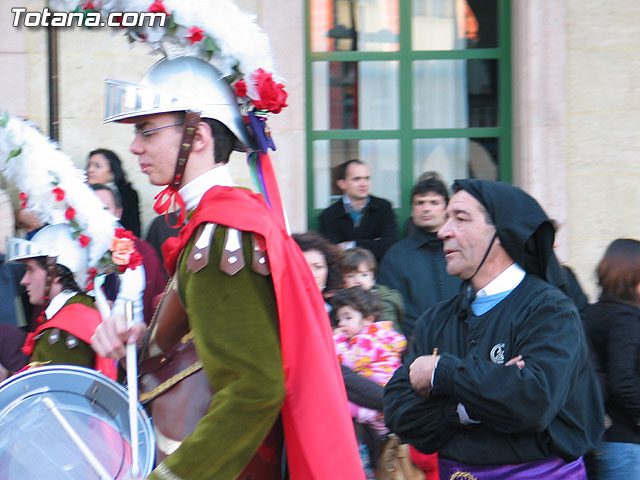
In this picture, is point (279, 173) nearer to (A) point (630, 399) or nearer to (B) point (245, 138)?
(A) point (630, 399)

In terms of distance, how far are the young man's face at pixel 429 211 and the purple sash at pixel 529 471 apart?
314cm

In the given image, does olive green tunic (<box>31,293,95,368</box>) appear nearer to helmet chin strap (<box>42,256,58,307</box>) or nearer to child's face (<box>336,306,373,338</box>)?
helmet chin strap (<box>42,256,58,307</box>)

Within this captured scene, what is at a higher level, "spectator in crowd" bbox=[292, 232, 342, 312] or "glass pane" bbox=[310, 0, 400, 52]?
"glass pane" bbox=[310, 0, 400, 52]

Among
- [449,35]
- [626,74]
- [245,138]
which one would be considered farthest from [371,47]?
[245,138]

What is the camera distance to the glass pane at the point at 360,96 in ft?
25.8

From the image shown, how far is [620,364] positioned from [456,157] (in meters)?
3.70

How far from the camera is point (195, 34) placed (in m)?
2.67

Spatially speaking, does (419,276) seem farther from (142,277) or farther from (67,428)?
(67,428)

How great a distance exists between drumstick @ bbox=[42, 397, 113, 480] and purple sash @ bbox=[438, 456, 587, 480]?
125 cm

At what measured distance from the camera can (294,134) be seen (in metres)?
7.30

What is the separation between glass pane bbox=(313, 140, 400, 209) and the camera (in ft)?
25.5

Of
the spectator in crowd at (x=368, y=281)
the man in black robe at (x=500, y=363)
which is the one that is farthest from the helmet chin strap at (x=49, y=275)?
the man in black robe at (x=500, y=363)

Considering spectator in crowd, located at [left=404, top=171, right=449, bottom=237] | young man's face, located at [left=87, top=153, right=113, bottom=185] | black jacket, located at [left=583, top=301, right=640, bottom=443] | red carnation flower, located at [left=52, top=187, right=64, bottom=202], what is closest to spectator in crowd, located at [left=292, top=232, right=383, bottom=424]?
spectator in crowd, located at [left=404, top=171, right=449, bottom=237]

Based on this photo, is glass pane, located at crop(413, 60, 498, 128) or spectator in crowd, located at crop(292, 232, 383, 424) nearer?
spectator in crowd, located at crop(292, 232, 383, 424)
